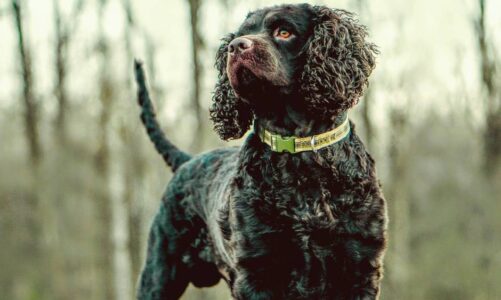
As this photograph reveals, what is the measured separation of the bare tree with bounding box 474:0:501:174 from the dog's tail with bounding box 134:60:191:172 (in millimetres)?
9202

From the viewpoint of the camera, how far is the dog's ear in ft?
13.8

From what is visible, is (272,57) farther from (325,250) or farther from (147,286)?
(147,286)

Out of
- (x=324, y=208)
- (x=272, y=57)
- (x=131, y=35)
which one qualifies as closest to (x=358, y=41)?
(x=272, y=57)

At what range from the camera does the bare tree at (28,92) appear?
Result: 12.1 metres

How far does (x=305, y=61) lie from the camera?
12.6 ft

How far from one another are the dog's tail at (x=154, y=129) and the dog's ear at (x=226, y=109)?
1.27 m

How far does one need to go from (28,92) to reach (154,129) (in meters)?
7.35

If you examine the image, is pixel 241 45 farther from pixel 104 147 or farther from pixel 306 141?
pixel 104 147

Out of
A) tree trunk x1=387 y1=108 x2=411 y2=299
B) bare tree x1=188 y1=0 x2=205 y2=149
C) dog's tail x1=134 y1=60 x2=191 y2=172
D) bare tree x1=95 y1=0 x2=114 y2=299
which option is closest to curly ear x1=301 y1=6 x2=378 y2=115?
dog's tail x1=134 y1=60 x2=191 y2=172

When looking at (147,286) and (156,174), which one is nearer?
(147,286)

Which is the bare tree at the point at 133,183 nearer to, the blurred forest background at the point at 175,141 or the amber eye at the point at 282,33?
the blurred forest background at the point at 175,141

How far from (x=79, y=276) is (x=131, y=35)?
1108 centimetres

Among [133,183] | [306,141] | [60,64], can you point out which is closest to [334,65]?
[306,141]

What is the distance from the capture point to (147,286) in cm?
A: 507
